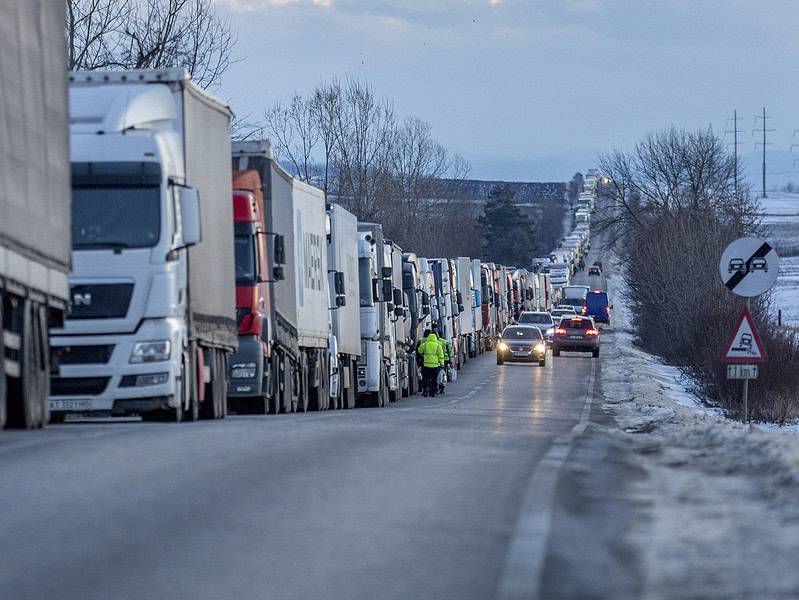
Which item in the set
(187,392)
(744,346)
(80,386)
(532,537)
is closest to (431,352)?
(744,346)

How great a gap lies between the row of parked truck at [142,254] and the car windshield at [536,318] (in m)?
43.2

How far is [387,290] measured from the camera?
34.4 m

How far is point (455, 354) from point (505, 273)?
27.4 metres

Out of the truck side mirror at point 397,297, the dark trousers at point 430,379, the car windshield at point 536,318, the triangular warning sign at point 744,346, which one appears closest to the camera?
the triangular warning sign at point 744,346

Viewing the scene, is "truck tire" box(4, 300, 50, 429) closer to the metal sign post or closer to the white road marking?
the white road marking

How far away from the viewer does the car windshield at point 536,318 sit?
234 feet

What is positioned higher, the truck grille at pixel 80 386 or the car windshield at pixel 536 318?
the truck grille at pixel 80 386

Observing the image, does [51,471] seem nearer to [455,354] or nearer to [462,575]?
[462,575]

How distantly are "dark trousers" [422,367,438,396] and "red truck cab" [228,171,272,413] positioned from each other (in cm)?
1543

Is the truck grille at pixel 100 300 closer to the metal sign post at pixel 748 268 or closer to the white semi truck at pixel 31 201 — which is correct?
the white semi truck at pixel 31 201

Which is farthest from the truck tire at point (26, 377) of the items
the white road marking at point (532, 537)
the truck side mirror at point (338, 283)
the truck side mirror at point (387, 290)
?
the truck side mirror at point (387, 290)

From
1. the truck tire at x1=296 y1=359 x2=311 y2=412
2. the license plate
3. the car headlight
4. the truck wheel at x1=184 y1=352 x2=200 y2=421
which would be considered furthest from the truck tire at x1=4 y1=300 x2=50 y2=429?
the truck tire at x1=296 y1=359 x2=311 y2=412

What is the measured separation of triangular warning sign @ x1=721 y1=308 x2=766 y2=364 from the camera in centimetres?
1938

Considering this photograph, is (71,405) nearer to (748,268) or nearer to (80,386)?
(80,386)
